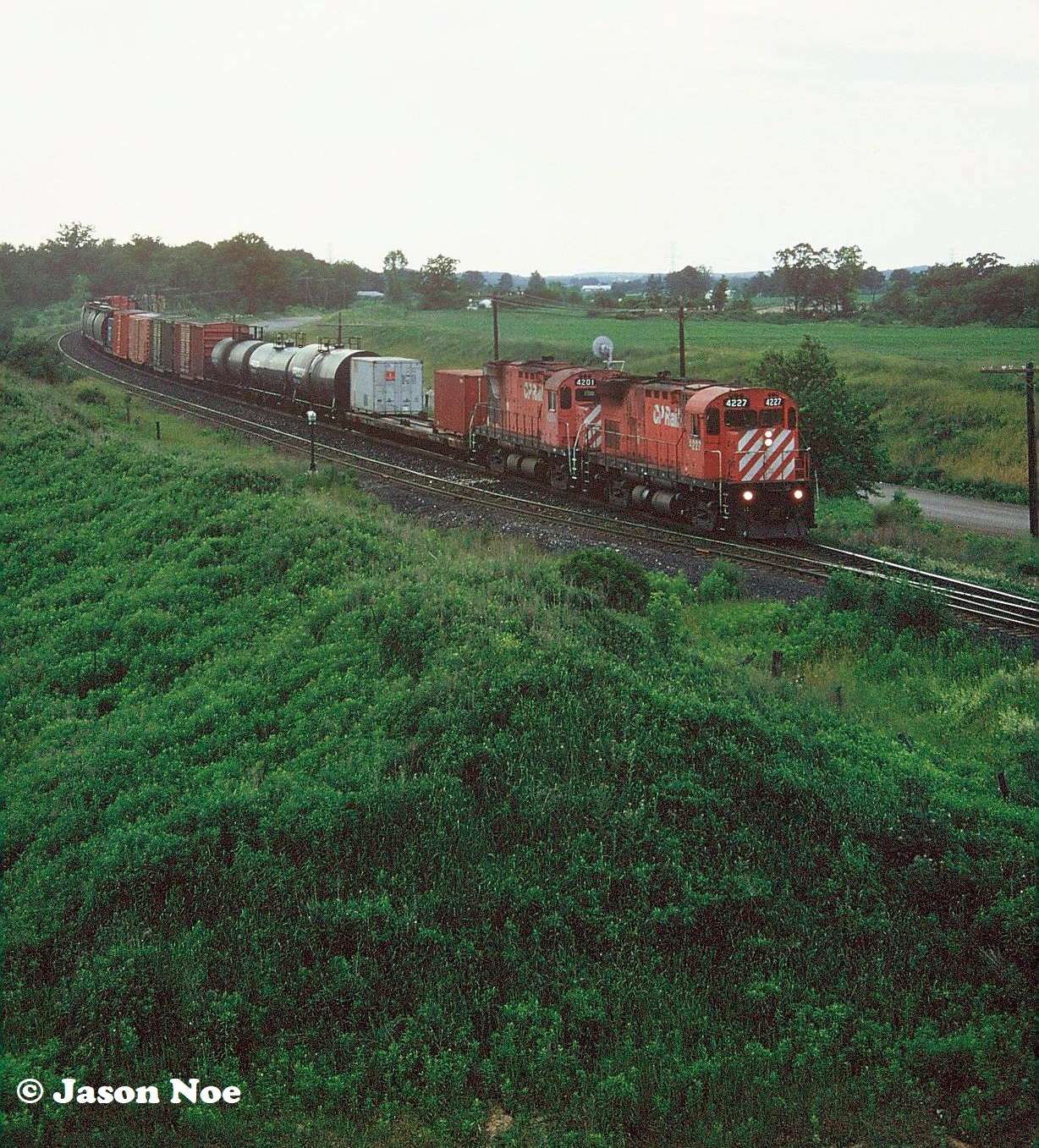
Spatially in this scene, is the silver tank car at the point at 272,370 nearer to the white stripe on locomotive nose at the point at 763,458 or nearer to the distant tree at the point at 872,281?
the white stripe on locomotive nose at the point at 763,458

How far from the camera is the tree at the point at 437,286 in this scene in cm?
14850

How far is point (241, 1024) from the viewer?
12062 millimetres

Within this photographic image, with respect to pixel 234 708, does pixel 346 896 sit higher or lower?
lower

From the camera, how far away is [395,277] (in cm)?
17275

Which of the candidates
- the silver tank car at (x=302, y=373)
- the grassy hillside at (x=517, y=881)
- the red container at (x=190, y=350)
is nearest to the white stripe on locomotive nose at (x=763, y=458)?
the grassy hillside at (x=517, y=881)

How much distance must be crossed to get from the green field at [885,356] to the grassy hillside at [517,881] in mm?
35915

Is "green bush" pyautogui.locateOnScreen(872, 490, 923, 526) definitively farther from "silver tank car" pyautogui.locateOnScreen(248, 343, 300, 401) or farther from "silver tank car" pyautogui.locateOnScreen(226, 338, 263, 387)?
"silver tank car" pyautogui.locateOnScreen(226, 338, 263, 387)

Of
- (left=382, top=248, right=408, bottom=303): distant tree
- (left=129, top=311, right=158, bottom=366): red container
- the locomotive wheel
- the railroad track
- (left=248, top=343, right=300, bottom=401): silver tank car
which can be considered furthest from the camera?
(left=382, top=248, right=408, bottom=303): distant tree

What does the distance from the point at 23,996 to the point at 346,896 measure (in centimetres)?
346

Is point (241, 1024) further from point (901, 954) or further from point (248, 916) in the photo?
point (901, 954)

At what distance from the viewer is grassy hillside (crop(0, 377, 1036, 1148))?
1112cm

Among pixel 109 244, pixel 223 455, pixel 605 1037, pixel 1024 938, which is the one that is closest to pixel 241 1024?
pixel 605 1037

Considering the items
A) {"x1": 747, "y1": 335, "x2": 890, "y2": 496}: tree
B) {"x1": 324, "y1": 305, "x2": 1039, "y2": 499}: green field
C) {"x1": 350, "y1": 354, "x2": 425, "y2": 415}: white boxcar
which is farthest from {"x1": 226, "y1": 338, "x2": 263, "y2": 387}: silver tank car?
{"x1": 747, "y1": 335, "x2": 890, "y2": 496}: tree

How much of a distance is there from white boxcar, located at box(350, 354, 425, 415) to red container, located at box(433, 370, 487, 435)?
3992mm
